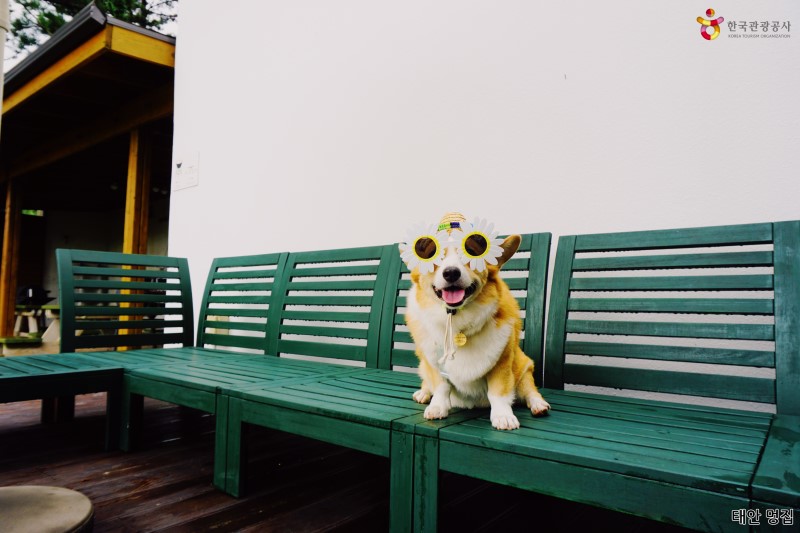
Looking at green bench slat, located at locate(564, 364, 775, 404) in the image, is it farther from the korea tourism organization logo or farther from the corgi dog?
the korea tourism organization logo

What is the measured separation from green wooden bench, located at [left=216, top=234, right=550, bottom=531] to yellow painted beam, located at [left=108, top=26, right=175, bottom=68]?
9.23 feet

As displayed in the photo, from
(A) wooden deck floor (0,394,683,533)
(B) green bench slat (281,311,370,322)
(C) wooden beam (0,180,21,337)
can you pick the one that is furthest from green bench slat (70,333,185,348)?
(C) wooden beam (0,180,21,337)

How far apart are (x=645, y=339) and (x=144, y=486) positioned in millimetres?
1966

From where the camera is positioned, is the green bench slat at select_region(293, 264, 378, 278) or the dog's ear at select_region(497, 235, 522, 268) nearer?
the dog's ear at select_region(497, 235, 522, 268)

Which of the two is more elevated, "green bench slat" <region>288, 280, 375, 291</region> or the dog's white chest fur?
"green bench slat" <region>288, 280, 375, 291</region>

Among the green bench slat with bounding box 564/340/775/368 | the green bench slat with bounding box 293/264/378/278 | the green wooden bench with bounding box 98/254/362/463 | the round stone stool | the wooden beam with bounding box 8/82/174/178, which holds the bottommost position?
the round stone stool

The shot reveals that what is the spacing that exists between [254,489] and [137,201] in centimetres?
407

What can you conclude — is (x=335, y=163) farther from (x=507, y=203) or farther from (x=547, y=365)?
(x=547, y=365)

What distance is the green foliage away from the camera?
25.6ft

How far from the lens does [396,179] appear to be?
261cm

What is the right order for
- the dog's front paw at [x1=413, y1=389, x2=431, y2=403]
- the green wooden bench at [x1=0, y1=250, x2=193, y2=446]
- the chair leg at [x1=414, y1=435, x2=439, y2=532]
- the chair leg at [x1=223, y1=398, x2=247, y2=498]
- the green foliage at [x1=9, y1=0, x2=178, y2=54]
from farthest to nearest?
the green foliage at [x1=9, y1=0, x2=178, y2=54] → the green wooden bench at [x1=0, y1=250, x2=193, y2=446] → the chair leg at [x1=223, y1=398, x2=247, y2=498] → the dog's front paw at [x1=413, y1=389, x2=431, y2=403] → the chair leg at [x1=414, y1=435, x2=439, y2=532]

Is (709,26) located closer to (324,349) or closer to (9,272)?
(324,349)

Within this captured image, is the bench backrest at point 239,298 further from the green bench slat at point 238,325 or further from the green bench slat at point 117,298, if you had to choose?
the green bench slat at point 117,298

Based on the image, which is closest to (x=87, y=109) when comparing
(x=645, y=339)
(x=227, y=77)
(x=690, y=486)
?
(x=227, y=77)
